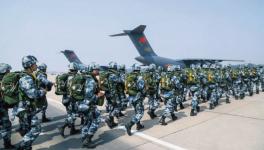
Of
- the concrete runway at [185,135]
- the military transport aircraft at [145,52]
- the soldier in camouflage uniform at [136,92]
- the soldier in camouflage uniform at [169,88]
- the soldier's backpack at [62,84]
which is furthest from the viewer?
the military transport aircraft at [145,52]

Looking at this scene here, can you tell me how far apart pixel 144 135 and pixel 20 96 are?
3474 millimetres

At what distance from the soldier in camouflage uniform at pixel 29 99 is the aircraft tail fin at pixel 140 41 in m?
20.1

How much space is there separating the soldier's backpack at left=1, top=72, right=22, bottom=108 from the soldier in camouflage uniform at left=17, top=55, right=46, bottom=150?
0.41m

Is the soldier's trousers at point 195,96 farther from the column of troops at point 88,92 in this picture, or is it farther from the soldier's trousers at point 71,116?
the soldier's trousers at point 71,116

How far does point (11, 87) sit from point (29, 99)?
2.05 feet

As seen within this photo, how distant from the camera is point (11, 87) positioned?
5496 mm

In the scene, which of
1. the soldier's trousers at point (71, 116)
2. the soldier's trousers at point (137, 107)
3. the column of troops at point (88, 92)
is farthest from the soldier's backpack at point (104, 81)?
the soldier's trousers at point (137, 107)

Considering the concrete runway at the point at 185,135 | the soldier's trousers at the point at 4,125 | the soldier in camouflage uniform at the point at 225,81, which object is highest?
the soldier in camouflage uniform at the point at 225,81

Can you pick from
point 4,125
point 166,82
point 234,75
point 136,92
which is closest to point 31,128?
point 4,125

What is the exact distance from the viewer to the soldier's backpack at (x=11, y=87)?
5492 millimetres

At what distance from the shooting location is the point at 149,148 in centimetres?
561

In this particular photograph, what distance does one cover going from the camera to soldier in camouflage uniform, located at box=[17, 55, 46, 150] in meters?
5.05

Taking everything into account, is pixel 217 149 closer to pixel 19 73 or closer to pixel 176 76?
pixel 176 76

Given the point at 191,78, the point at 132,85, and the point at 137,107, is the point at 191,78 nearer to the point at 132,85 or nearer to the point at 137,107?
the point at 132,85
